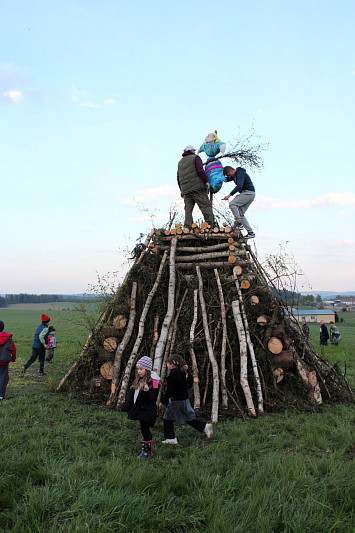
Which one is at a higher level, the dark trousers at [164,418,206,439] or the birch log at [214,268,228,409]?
the birch log at [214,268,228,409]

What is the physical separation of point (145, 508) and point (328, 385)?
5.53 metres

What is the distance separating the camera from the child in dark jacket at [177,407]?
18.0 feet

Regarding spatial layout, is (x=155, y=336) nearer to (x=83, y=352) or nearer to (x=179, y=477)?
(x=83, y=352)

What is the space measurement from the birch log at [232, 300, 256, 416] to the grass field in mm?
354

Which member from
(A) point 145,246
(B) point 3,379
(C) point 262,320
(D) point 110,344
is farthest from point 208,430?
(B) point 3,379

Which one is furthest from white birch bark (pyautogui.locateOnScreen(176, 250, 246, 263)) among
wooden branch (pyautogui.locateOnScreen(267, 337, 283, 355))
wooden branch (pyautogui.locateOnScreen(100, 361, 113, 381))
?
wooden branch (pyautogui.locateOnScreen(100, 361, 113, 381))

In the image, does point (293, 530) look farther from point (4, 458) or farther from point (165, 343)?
point (165, 343)

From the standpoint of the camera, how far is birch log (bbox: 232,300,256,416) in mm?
6676

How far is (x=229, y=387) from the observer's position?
23.6 ft

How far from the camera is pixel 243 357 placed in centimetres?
700

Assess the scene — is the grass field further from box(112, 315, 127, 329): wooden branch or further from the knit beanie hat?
box(112, 315, 127, 329): wooden branch

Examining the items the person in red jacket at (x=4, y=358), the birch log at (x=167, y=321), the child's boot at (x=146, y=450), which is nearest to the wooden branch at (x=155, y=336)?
the birch log at (x=167, y=321)

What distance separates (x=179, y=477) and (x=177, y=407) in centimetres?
152

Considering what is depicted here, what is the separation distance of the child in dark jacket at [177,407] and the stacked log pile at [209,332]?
87 cm
